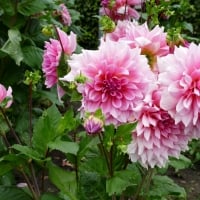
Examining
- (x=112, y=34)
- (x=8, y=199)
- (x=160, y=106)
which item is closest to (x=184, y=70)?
(x=160, y=106)

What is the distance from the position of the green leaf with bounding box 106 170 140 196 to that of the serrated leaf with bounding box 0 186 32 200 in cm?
37

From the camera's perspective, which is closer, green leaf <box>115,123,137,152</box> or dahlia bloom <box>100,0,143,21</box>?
green leaf <box>115,123,137,152</box>

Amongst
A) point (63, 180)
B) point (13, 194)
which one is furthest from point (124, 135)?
point (13, 194)

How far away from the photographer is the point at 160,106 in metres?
1.23

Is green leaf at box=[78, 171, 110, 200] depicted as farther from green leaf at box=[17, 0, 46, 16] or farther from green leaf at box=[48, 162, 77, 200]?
green leaf at box=[17, 0, 46, 16]

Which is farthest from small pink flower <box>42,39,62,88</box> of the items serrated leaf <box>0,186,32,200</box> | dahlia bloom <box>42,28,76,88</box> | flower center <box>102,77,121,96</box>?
serrated leaf <box>0,186,32,200</box>

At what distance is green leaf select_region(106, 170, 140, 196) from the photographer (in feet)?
4.39

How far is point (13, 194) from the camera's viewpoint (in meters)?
1.64

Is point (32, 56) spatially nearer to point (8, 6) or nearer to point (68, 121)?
point (8, 6)

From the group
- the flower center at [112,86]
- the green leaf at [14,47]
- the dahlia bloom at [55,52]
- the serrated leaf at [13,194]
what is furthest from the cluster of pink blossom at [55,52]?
the green leaf at [14,47]

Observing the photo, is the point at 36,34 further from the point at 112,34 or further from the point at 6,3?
the point at 112,34

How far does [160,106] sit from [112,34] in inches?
14.6

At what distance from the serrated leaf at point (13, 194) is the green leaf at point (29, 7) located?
1203 millimetres

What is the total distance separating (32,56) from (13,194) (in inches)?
46.3
